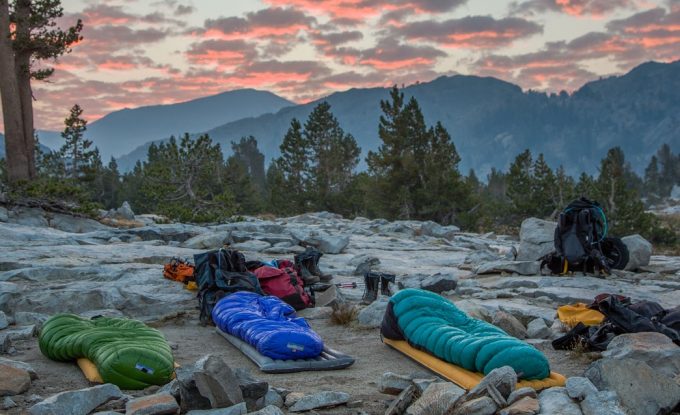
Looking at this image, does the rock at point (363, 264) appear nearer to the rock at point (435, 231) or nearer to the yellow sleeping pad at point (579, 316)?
the yellow sleeping pad at point (579, 316)

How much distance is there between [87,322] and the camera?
7953mm

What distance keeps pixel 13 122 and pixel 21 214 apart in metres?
4.36

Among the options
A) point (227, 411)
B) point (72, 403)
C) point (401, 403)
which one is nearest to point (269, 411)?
point (227, 411)

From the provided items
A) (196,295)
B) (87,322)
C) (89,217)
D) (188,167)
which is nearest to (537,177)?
(188,167)

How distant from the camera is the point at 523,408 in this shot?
4922mm

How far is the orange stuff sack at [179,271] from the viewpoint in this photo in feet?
40.5

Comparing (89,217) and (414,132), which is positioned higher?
(414,132)

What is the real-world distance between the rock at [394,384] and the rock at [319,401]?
50 centimetres

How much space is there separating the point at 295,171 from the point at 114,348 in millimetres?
44583

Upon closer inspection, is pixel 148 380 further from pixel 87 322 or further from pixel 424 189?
pixel 424 189

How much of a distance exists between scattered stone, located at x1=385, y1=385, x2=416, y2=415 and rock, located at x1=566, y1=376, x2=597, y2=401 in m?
1.22

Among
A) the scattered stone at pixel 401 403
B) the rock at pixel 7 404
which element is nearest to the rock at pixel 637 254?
the scattered stone at pixel 401 403

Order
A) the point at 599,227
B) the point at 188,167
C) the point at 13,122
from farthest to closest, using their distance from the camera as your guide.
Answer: the point at 188,167
the point at 13,122
the point at 599,227

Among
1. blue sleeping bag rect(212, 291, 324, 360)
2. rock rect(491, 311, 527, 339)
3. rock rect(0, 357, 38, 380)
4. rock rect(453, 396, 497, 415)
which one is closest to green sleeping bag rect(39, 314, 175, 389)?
rock rect(0, 357, 38, 380)
